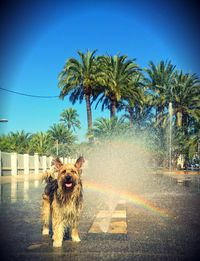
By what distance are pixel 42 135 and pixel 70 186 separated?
8216cm

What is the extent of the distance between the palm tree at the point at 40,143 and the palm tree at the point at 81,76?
39252 mm

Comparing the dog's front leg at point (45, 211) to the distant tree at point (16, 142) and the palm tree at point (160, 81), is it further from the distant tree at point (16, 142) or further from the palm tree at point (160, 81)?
the distant tree at point (16, 142)

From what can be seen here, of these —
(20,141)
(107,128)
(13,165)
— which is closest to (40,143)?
(20,141)

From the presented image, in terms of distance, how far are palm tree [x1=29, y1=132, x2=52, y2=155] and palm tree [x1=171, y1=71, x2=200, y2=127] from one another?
127ft

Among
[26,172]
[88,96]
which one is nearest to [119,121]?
[88,96]

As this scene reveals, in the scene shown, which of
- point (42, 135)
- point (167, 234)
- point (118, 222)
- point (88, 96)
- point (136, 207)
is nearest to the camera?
point (167, 234)

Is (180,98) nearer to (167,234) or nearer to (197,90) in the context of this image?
(197,90)

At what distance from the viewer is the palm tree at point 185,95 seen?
48.3m

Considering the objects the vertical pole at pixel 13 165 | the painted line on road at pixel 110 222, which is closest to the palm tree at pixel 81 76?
the vertical pole at pixel 13 165

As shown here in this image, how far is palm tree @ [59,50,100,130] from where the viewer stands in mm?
40969

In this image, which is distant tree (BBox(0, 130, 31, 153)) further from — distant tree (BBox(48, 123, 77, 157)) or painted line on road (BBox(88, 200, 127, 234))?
painted line on road (BBox(88, 200, 127, 234))

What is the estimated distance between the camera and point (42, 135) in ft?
284

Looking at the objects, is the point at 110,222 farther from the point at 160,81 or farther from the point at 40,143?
the point at 40,143

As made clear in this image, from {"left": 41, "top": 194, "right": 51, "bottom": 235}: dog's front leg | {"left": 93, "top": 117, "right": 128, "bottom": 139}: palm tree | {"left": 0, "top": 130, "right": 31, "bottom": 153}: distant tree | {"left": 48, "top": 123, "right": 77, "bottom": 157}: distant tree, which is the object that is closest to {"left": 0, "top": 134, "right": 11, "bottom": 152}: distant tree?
{"left": 0, "top": 130, "right": 31, "bottom": 153}: distant tree
